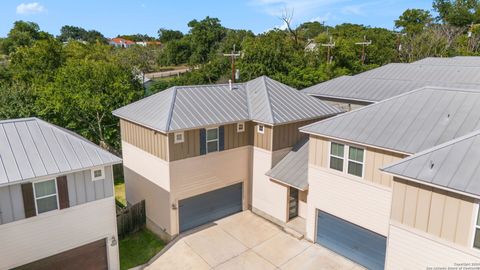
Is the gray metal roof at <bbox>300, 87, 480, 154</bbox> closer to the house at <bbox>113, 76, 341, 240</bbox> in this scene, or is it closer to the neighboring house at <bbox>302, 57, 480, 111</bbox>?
the house at <bbox>113, 76, 341, 240</bbox>

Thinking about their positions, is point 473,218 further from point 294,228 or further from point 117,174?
point 117,174

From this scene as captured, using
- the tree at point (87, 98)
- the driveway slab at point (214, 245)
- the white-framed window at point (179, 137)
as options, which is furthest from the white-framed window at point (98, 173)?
the tree at point (87, 98)

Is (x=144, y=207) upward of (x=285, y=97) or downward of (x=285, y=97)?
downward

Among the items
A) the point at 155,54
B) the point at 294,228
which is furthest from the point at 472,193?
the point at 155,54

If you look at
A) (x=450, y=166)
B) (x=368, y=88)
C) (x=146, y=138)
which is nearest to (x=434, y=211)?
(x=450, y=166)

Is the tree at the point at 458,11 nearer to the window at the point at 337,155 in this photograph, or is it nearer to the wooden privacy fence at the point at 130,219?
the window at the point at 337,155

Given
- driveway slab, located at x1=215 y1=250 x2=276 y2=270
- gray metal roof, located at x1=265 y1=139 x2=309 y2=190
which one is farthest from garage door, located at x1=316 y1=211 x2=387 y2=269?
driveway slab, located at x1=215 y1=250 x2=276 y2=270
